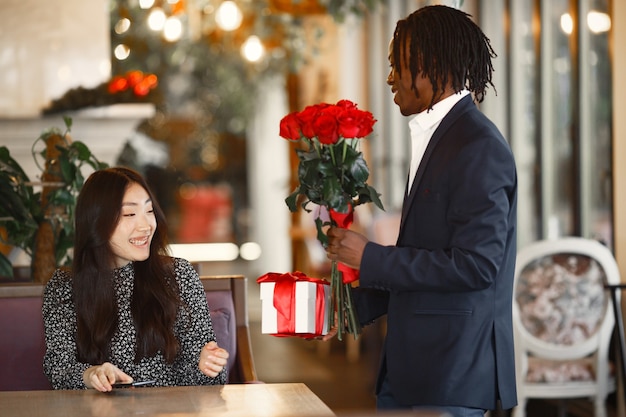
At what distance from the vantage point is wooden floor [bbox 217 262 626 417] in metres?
5.22

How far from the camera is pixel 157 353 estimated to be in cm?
257

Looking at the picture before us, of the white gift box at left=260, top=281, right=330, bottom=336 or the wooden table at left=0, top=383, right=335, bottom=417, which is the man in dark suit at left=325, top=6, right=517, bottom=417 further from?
the wooden table at left=0, top=383, right=335, bottom=417

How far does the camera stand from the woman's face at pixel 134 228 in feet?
8.55

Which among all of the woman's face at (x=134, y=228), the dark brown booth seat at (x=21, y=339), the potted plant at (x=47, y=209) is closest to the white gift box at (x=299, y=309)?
the woman's face at (x=134, y=228)

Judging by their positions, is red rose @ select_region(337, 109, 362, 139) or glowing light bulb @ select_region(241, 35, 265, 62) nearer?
red rose @ select_region(337, 109, 362, 139)

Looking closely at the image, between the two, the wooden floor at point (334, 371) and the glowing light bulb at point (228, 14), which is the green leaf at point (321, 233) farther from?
the glowing light bulb at point (228, 14)

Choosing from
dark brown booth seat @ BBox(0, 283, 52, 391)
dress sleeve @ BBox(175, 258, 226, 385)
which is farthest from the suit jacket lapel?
dark brown booth seat @ BBox(0, 283, 52, 391)

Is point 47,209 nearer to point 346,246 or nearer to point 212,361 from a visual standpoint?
point 212,361

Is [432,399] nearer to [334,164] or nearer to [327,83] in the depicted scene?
[334,164]

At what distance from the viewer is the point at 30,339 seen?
2928 mm

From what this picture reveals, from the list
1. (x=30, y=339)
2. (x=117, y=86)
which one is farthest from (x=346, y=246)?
(x=117, y=86)

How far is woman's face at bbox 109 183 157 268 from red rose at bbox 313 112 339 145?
1.84 feet

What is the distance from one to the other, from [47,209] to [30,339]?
39.1 inches

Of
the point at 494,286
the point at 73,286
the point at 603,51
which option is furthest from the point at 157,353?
the point at 603,51
